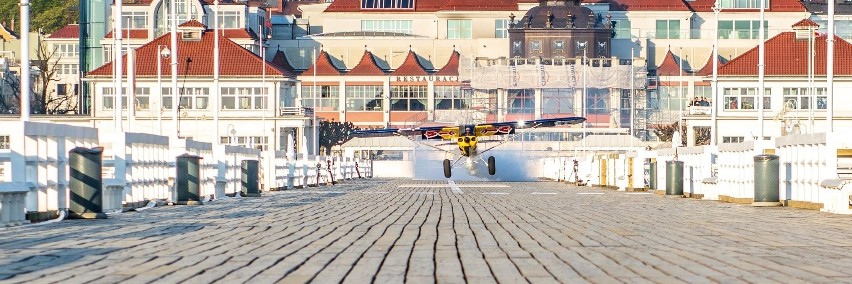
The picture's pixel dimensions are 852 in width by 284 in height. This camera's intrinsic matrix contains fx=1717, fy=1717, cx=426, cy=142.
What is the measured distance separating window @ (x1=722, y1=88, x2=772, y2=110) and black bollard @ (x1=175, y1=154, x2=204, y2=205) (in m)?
107

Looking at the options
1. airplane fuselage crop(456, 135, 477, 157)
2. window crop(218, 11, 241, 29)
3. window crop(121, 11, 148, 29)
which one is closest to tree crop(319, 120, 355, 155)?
window crop(218, 11, 241, 29)

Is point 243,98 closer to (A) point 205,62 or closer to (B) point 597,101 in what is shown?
(A) point 205,62

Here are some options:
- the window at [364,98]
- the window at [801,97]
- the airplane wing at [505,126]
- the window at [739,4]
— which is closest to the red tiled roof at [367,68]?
the window at [364,98]

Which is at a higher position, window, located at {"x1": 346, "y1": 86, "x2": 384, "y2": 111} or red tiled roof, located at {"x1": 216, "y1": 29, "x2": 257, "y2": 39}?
red tiled roof, located at {"x1": 216, "y1": 29, "x2": 257, "y2": 39}

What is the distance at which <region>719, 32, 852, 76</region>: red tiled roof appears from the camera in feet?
469

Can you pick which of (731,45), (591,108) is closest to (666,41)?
(731,45)

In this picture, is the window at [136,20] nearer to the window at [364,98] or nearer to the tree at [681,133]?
the window at [364,98]

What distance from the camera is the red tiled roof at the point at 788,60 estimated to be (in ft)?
469

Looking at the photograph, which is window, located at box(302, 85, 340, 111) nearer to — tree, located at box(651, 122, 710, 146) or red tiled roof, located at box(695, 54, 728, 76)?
tree, located at box(651, 122, 710, 146)

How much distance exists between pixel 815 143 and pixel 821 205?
62.0 inches

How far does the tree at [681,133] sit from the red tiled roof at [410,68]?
2657 cm

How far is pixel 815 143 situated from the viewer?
120 feet

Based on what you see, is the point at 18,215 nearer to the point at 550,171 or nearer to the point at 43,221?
the point at 43,221

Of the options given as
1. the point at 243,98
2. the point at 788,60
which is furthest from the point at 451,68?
the point at 788,60
